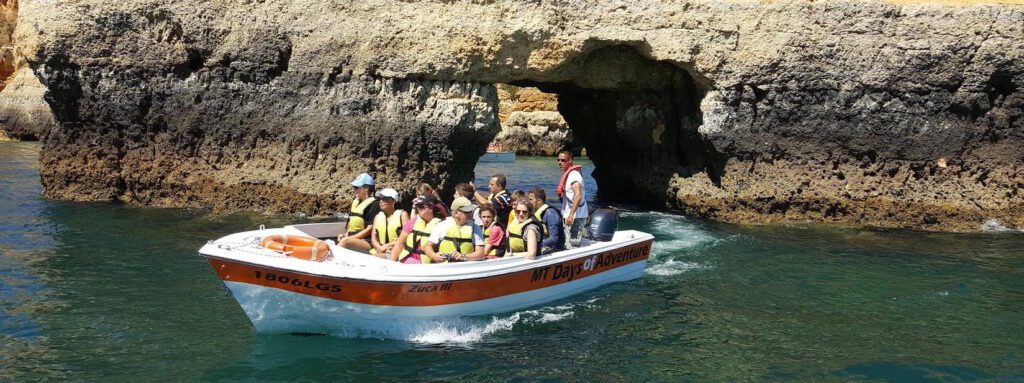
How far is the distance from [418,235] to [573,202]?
9.01 ft

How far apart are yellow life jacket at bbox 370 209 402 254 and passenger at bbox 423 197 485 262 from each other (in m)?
0.72

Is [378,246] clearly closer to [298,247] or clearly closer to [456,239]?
[456,239]

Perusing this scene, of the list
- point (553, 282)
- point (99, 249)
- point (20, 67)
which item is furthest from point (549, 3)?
point (20, 67)

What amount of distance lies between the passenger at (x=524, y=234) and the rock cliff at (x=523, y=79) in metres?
6.45

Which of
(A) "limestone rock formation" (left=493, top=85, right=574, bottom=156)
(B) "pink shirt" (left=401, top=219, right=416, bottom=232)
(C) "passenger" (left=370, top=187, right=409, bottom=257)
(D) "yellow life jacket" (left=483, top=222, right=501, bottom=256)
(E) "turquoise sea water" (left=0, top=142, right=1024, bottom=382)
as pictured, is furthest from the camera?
(A) "limestone rock formation" (left=493, top=85, right=574, bottom=156)

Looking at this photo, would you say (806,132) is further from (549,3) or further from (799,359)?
(799,359)

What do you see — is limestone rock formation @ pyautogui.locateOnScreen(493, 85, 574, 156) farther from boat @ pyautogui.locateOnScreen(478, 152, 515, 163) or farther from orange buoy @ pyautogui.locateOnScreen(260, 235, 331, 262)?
orange buoy @ pyautogui.locateOnScreen(260, 235, 331, 262)

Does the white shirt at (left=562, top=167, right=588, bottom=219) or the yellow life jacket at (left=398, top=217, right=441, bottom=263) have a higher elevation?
the white shirt at (left=562, top=167, right=588, bottom=219)

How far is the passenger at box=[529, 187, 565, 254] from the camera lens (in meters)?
10.4

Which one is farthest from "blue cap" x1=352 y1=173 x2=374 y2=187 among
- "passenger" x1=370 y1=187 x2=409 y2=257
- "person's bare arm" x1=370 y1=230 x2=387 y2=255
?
"person's bare arm" x1=370 y1=230 x2=387 y2=255

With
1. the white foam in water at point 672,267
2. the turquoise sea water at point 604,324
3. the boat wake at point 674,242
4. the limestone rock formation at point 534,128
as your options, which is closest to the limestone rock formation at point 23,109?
the limestone rock formation at point 534,128

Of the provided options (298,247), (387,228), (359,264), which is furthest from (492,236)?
(298,247)

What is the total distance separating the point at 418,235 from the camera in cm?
953

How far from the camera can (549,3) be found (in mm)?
15867
